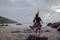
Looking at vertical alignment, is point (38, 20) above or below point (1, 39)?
above

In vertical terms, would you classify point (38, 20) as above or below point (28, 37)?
above

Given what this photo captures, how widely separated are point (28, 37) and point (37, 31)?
9.91ft

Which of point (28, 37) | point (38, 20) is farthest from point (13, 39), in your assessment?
point (38, 20)

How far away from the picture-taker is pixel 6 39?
17344 mm

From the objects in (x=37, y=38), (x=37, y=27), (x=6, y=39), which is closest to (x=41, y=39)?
(x=37, y=38)

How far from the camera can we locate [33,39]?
1620 centimetres

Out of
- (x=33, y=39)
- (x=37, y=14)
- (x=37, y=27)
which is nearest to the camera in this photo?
(x=33, y=39)

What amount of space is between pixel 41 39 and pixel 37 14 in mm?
2632

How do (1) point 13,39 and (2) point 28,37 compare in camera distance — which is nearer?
(2) point 28,37

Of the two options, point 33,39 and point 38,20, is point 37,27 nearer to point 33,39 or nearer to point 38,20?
point 38,20

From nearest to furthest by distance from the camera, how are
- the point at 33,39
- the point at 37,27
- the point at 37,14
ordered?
the point at 33,39 < the point at 37,14 < the point at 37,27

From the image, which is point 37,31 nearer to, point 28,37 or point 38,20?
point 38,20

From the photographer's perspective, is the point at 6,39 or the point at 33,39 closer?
the point at 33,39

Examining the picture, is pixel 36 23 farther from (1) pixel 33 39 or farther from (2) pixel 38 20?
(1) pixel 33 39
